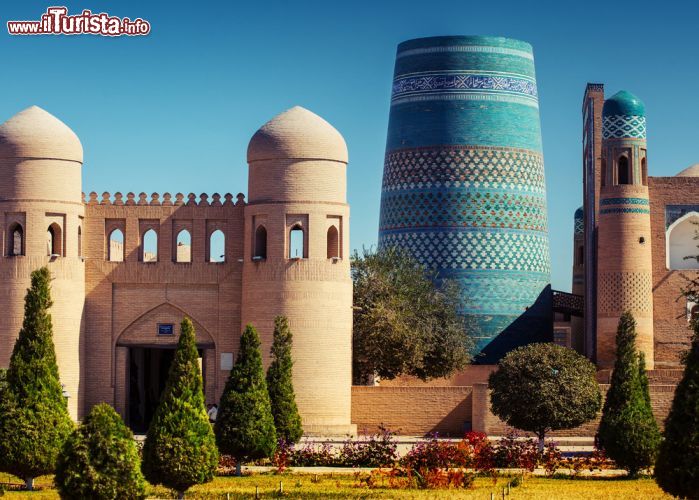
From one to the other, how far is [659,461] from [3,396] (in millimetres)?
8287

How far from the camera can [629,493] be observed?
18844 mm

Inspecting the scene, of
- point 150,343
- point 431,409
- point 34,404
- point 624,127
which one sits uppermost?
point 624,127

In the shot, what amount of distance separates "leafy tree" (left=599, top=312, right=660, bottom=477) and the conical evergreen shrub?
5.70 meters

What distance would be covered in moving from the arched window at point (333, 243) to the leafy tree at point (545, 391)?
4.13 m

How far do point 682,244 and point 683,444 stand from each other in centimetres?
2159

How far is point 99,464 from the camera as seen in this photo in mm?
15844

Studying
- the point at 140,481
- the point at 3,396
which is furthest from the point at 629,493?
the point at 3,396

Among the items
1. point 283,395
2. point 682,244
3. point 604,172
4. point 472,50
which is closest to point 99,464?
point 283,395

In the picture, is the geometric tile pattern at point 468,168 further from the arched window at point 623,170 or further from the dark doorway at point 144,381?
the dark doorway at point 144,381

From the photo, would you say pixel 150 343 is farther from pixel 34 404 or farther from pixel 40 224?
pixel 34 404

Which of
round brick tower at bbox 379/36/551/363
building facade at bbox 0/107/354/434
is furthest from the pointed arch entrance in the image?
round brick tower at bbox 379/36/551/363

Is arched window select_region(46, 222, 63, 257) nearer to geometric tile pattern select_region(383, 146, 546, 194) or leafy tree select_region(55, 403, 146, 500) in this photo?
geometric tile pattern select_region(383, 146, 546, 194)

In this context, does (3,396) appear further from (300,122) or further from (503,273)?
(503,273)

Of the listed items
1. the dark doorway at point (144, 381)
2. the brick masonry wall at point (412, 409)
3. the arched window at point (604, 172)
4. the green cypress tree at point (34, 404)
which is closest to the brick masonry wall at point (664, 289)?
the arched window at point (604, 172)
